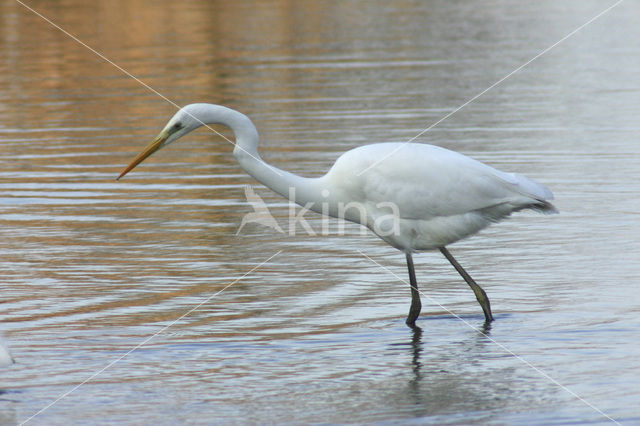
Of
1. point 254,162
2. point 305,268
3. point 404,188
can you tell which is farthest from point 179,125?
point 305,268

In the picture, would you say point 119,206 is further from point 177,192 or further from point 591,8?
point 591,8

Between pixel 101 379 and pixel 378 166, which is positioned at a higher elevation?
pixel 378 166

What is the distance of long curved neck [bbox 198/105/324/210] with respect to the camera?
27.2 ft

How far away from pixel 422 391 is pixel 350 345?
3.18ft

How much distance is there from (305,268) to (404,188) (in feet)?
5.34

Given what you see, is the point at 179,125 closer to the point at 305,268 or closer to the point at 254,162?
the point at 254,162

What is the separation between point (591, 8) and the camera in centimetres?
3322

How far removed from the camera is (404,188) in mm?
8219

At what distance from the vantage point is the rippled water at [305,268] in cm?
667

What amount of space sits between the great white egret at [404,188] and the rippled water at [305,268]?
57 cm

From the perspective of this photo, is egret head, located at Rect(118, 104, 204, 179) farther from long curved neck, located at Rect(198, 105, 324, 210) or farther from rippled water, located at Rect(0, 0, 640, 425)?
rippled water, located at Rect(0, 0, 640, 425)

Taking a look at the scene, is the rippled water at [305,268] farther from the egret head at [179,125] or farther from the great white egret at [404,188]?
the egret head at [179,125]

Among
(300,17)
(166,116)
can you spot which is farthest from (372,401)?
(300,17)

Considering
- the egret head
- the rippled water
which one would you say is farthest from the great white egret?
the rippled water
